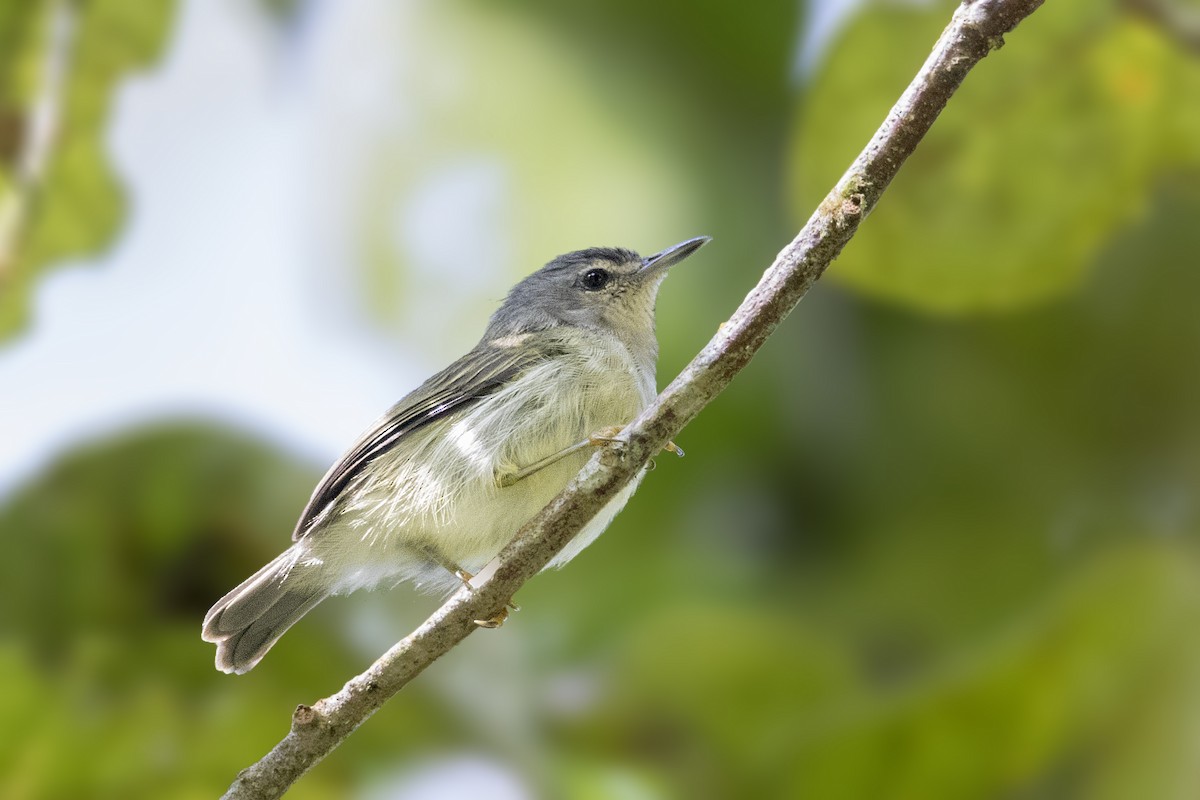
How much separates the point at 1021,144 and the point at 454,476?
8.23ft

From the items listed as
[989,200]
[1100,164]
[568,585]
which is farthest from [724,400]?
[1100,164]

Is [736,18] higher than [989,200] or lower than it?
higher

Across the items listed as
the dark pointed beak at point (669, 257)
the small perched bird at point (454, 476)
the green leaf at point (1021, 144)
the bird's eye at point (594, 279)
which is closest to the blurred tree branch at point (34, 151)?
the small perched bird at point (454, 476)

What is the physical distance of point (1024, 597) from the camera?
3.95 metres

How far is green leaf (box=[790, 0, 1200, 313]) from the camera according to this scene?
393 centimetres

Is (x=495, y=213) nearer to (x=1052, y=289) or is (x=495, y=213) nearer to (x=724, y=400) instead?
(x=724, y=400)

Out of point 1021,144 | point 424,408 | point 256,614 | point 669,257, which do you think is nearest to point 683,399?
point 424,408

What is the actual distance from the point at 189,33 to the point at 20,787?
300 cm

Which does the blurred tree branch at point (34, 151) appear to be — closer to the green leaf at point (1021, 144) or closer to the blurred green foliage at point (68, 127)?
the blurred green foliage at point (68, 127)

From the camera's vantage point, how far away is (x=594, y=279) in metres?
3.34

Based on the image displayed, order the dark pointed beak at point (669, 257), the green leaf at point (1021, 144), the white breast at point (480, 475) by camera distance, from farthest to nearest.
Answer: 1. the green leaf at point (1021, 144)
2. the dark pointed beak at point (669, 257)
3. the white breast at point (480, 475)

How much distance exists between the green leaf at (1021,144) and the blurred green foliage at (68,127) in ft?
9.22

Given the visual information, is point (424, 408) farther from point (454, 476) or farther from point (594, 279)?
point (594, 279)

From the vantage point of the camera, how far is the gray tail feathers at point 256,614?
2725 millimetres
